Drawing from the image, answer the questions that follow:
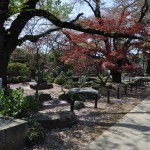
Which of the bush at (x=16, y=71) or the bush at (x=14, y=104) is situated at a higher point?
the bush at (x=16, y=71)

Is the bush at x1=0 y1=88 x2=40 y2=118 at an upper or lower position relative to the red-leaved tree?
lower

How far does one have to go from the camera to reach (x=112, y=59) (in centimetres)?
1708

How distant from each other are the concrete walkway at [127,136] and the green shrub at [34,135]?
1.04 meters

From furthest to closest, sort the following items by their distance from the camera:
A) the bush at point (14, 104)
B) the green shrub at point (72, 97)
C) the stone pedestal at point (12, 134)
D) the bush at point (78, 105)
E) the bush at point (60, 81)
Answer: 1. the bush at point (60, 81)
2. the green shrub at point (72, 97)
3. the bush at point (78, 105)
4. the bush at point (14, 104)
5. the stone pedestal at point (12, 134)

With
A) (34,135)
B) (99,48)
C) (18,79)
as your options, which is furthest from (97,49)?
(34,135)

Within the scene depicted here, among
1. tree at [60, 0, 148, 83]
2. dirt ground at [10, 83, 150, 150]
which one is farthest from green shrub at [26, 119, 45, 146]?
tree at [60, 0, 148, 83]

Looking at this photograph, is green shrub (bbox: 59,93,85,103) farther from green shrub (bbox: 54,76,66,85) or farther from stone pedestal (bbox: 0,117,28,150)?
green shrub (bbox: 54,76,66,85)

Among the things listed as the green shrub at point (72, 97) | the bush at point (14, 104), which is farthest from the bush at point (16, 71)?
the bush at point (14, 104)

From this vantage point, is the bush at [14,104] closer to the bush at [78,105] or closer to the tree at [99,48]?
the bush at [78,105]

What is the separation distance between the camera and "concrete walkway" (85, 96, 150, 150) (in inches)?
275

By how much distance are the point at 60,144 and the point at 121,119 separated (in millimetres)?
3375

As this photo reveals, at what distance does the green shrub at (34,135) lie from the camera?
686 cm

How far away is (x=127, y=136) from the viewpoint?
789 centimetres

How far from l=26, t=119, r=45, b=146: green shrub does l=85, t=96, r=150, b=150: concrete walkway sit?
1.04 meters
